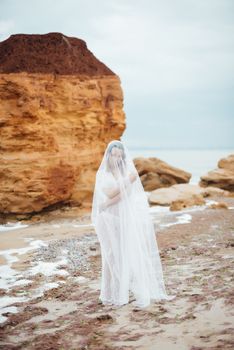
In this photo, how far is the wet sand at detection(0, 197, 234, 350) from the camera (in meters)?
4.15

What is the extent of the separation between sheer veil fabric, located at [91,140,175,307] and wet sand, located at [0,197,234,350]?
0.26 metres

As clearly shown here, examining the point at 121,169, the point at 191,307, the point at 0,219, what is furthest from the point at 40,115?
the point at 191,307

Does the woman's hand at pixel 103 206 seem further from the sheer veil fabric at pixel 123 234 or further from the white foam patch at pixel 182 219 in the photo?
the white foam patch at pixel 182 219

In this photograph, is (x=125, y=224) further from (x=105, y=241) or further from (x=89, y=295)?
(x=89, y=295)

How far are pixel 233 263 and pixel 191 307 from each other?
206 cm

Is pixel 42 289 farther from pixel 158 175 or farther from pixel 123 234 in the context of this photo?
pixel 158 175

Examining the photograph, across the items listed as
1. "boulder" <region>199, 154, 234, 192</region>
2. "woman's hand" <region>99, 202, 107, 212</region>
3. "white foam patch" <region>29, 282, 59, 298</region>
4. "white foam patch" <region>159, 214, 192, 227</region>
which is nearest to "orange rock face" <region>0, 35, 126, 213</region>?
"white foam patch" <region>159, 214, 192, 227</region>

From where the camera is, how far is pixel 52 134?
14.6 meters

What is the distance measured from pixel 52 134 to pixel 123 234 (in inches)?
380

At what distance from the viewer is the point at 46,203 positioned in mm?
14352

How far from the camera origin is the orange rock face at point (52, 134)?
1384cm

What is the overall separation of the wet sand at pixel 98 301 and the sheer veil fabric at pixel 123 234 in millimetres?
264

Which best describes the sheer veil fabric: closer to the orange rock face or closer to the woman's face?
the woman's face

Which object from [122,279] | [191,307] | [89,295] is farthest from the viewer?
[89,295]
